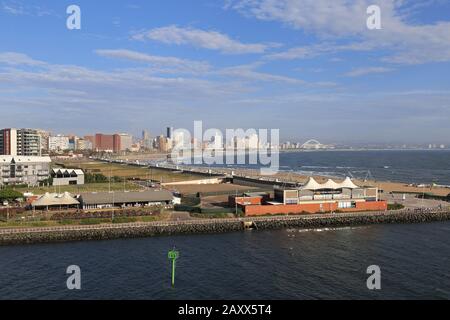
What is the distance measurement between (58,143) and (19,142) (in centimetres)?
9198

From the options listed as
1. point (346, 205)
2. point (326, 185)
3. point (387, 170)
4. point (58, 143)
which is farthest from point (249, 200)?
point (58, 143)

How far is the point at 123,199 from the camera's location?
37.3m

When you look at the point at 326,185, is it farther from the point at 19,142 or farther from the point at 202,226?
the point at 19,142

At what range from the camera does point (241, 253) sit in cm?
2542

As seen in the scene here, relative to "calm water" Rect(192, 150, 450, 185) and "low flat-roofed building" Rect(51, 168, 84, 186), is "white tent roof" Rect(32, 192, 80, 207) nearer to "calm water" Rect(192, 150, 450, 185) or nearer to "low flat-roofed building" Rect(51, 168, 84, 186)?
"low flat-roofed building" Rect(51, 168, 84, 186)

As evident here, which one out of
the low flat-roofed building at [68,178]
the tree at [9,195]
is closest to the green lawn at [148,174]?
the low flat-roofed building at [68,178]

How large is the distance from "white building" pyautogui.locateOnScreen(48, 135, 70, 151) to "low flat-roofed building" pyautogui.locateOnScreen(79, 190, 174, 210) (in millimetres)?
138352

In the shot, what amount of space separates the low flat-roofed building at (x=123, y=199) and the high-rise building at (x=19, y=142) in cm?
5403

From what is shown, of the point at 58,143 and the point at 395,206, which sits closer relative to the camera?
the point at 395,206

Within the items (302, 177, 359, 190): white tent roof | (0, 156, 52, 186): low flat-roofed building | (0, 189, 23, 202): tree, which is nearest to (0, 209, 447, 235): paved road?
(302, 177, 359, 190): white tent roof

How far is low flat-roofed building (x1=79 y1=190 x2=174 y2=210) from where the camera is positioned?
36.3 m

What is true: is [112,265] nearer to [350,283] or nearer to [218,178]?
[350,283]

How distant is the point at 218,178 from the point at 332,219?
99.1ft
